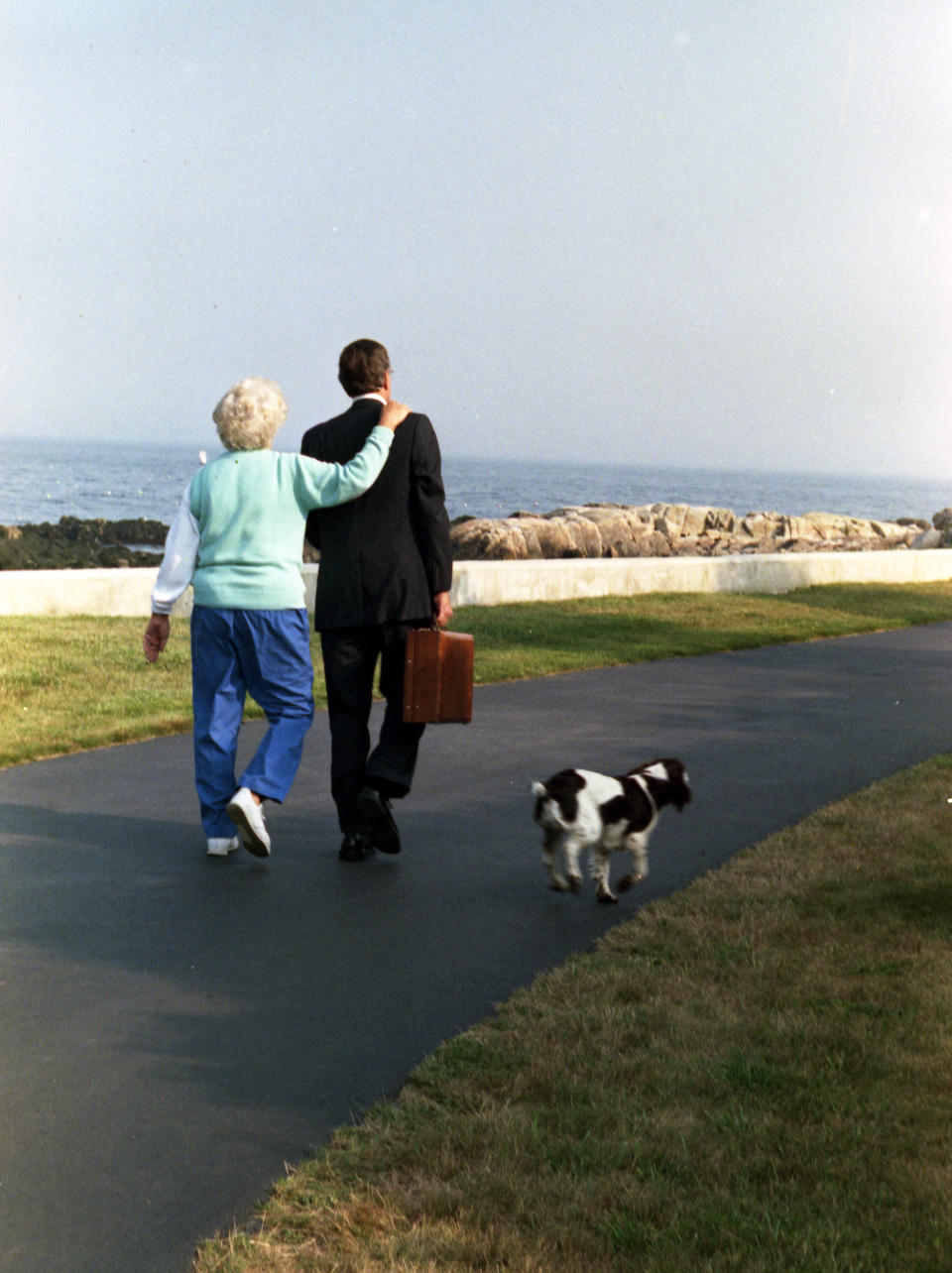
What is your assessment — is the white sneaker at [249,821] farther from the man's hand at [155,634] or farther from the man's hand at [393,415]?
the man's hand at [393,415]

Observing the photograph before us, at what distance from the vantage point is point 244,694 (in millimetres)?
5910

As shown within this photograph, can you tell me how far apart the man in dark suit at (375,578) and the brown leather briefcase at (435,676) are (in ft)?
0.35

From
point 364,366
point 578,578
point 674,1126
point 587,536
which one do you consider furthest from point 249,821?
point 587,536

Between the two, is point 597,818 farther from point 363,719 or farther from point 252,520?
point 252,520

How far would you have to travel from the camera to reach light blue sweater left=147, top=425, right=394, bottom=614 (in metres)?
5.73

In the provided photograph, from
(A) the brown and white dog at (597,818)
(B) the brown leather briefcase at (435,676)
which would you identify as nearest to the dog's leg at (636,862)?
(A) the brown and white dog at (597,818)

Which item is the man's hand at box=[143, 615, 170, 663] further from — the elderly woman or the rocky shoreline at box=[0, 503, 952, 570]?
the rocky shoreline at box=[0, 503, 952, 570]

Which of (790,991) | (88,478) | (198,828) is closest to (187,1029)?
(790,991)

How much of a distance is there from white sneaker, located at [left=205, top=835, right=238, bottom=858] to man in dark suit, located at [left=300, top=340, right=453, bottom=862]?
463mm

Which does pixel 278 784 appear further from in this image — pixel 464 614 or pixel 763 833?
pixel 464 614

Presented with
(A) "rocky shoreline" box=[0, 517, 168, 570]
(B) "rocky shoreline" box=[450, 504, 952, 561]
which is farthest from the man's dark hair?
(B) "rocky shoreline" box=[450, 504, 952, 561]

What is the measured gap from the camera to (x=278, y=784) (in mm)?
5766

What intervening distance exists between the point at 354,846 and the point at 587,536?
2826cm

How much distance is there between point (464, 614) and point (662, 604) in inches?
128
